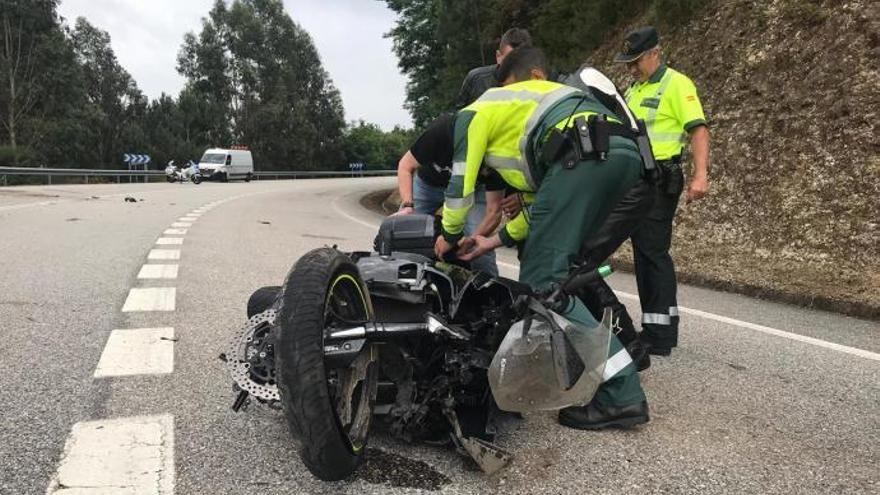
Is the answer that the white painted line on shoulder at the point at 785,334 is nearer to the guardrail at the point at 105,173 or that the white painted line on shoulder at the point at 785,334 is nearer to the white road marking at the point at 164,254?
the white road marking at the point at 164,254

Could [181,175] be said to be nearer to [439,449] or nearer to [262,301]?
[262,301]

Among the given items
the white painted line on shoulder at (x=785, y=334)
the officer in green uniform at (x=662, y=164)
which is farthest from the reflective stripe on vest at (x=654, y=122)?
the white painted line on shoulder at (x=785, y=334)

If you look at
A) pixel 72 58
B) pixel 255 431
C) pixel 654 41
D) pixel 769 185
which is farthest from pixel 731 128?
pixel 72 58

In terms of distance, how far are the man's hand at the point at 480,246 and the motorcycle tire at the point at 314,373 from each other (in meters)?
0.81

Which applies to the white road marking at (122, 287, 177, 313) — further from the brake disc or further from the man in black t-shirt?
the brake disc

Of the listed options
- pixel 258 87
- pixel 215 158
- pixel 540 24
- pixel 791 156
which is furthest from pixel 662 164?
pixel 258 87

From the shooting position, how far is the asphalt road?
2652 mm

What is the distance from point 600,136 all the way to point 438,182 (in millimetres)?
1616

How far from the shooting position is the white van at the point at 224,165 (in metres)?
41.9

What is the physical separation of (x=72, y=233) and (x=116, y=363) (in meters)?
7.17

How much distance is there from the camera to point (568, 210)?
3.00 m

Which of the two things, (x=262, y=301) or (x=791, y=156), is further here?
(x=791, y=156)

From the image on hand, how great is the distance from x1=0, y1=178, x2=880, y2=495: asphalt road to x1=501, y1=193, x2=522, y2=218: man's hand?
3.09 ft

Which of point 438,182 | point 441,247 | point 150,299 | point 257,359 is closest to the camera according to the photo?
point 257,359
